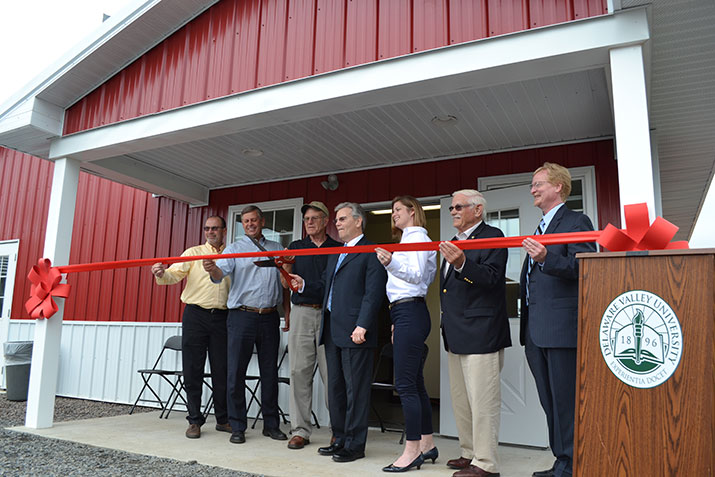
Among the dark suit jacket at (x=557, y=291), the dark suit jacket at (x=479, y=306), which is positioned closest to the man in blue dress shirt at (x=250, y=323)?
the dark suit jacket at (x=479, y=306)

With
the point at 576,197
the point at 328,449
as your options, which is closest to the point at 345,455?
the point at 328,449

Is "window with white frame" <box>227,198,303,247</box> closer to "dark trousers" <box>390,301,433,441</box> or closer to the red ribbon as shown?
the red ribbon

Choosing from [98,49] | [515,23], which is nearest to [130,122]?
[98,49]

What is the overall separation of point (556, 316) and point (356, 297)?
4.75ft

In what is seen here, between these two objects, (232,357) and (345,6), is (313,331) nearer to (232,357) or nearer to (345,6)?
(232,357)

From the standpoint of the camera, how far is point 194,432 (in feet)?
14.6

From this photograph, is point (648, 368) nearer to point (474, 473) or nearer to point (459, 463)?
point (474, 473)

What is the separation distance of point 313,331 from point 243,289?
27.1 inches

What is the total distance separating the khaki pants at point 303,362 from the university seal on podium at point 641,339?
259 centimetres

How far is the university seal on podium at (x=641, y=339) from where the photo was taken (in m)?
1.81

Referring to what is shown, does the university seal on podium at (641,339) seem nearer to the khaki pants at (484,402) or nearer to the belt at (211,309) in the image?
the khaki pants at (484,402)

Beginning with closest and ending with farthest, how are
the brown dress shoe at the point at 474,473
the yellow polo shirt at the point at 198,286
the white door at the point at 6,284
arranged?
the brown dress shoe at the point at 474,473 < the yellow polo shirt at the point at 198,286 < the white door at the point at 6,284

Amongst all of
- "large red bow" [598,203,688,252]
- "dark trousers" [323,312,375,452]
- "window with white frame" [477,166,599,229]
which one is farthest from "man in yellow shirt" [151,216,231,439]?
"large red bow" [598,203,688,252]

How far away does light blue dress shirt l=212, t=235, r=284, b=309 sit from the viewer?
4.46 metres
